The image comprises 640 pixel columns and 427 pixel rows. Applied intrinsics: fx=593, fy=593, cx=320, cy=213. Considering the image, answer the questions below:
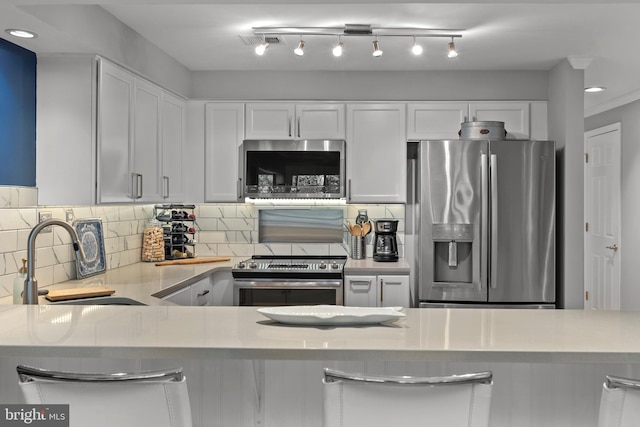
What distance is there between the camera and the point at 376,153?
185 inches

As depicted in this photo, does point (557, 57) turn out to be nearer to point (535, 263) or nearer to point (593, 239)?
point (535, 263)

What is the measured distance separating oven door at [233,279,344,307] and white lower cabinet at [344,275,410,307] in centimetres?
7

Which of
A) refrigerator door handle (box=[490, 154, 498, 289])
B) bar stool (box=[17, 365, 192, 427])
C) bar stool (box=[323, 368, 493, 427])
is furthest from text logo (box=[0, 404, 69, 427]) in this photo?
refrigerator door handle (box=[490, 154, 498, 289])

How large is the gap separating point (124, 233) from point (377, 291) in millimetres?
1877

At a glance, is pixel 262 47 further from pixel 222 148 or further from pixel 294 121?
pixel 222 148

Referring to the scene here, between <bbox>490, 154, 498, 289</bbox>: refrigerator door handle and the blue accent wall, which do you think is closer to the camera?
the blue accent wall

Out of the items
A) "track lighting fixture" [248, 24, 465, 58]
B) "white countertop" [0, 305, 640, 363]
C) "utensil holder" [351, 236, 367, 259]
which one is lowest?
"white countertop" [0, 305, 640, 363]

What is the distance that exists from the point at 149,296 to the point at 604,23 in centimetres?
303

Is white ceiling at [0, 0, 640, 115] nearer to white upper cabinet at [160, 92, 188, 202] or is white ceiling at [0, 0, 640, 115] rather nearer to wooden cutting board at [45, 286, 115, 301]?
white upper cabinet at [160, 92, 188, 202]

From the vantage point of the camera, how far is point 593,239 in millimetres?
6754

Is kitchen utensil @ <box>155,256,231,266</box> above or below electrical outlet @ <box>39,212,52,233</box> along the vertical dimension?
below

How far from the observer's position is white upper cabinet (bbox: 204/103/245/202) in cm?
475

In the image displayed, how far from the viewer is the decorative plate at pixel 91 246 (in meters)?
3.57

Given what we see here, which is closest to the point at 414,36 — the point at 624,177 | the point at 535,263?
the point at 535,263
